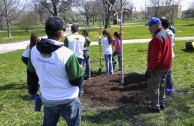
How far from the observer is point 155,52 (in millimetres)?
5180

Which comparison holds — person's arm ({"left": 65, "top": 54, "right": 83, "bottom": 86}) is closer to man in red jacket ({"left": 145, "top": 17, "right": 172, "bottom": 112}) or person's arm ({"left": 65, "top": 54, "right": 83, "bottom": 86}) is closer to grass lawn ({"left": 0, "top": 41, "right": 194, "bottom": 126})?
grass lawn ({"left": 0, "top": 41, "right": 194, "bottom": 126})

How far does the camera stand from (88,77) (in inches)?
351

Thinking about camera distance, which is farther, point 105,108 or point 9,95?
point 9,95

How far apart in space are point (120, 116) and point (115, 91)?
156 cm

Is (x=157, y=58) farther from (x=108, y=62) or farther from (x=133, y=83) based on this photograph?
(x=108, y=62)

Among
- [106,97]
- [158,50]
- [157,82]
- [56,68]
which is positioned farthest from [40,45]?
[106,97]

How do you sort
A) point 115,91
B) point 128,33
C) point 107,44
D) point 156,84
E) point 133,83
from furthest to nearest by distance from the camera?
point 128,33, point 107,44, point 133,83, point 115,91, point 156,84

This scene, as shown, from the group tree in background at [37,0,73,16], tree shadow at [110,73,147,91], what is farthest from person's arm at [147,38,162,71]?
tree in background at [37,0,73,16]

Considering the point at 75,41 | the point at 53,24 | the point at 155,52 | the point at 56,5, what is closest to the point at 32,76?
the point at 53,24

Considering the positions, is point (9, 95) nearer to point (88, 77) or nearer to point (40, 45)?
point (88, 77)

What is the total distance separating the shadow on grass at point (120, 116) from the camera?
5.27 meters

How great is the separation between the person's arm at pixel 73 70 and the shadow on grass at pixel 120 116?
236cm

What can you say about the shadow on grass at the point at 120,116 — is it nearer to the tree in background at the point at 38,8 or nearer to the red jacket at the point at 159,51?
the red jacket at the point at 159,51

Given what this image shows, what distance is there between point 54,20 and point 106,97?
152 inches
